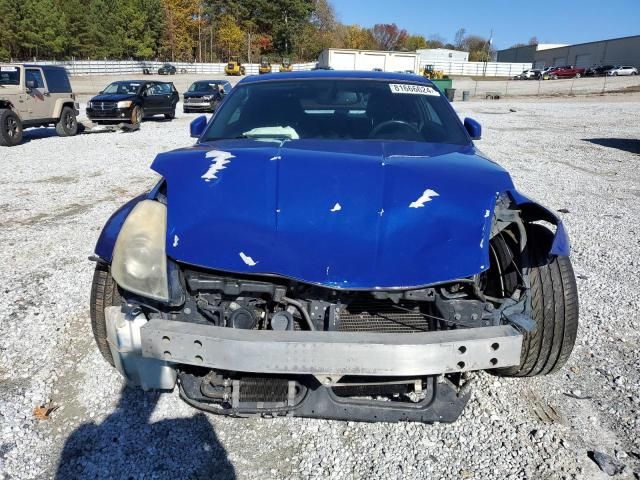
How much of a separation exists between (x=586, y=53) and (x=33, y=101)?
8241 cm

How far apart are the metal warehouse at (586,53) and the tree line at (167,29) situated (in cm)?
3582

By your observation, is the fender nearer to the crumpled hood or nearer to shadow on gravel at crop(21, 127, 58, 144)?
the crumpled hood

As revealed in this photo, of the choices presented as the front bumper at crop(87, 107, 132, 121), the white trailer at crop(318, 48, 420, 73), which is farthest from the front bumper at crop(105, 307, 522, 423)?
the white trailer at crop(318, 48, 420, 73)

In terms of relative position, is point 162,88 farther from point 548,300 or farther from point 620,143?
point 548,300

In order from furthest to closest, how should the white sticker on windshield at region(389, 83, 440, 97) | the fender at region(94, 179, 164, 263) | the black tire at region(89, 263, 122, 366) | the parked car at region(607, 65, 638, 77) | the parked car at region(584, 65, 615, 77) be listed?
the parked car at region(584, 65, 615, 77) → the parked car at region(607, 65, 638, 77) → the white sticker on windshield at region(389, 83, 440, 97) → the black tire at region(89, 263, 122, 366) → the fender at region(94, 179, 164, 263)

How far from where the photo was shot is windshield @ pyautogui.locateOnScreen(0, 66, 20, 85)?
12273 mm

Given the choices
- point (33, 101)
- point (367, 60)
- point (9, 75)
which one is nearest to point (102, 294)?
point (33, 101)

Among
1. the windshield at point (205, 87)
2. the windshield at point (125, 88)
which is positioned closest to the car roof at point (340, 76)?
the windshield at point (125, 88)

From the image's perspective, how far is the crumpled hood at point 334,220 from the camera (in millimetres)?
2113

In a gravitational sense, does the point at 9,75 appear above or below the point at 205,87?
above

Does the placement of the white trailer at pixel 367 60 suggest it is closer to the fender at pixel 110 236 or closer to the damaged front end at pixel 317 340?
the fender at pixel 110 236

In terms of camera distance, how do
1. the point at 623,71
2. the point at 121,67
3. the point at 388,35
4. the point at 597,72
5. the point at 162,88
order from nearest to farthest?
1. the point at 162,88
2. the point at 623,71
3. the point at 597,72
4. the point at 121,67
5. the point at 388,35

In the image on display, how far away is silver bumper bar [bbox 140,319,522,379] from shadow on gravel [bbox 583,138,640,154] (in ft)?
40.8

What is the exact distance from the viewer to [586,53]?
75375 mm
